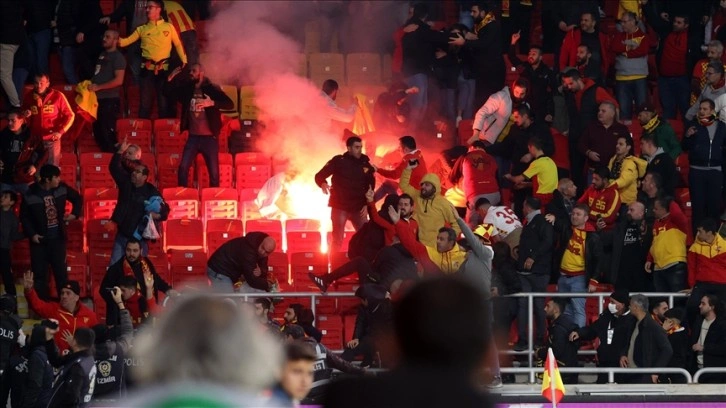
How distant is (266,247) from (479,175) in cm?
305

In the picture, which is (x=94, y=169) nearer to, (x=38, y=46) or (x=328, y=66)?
(x=38, y=46)

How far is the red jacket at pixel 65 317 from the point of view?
48.1ft

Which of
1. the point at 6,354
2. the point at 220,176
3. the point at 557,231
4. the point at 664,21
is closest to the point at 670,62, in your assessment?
the point at 664,21

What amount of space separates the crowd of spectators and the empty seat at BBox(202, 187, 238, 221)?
0.41 m

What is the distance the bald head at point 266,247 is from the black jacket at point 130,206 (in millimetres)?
1710

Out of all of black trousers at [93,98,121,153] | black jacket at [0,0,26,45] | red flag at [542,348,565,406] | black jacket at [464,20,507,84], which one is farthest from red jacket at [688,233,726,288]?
black jacket at [0,0,26,45]

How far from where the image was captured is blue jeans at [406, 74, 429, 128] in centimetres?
1884

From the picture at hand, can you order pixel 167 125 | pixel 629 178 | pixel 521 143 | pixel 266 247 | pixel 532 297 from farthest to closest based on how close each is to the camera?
pixel 167 125 → pixel 521 143 → pixel 629 178 → pixel 266 247 → pixel 532 297

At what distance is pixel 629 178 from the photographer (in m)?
16.5

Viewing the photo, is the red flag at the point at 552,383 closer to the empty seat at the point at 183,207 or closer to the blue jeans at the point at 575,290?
the blue jeans at the point at 575,290

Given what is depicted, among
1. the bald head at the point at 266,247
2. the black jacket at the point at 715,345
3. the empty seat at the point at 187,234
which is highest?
the empty seat at the point at 187,234

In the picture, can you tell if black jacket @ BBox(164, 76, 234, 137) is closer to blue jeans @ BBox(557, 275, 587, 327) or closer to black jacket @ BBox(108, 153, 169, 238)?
black jacket @ BBox(108, 153, 169, 238)

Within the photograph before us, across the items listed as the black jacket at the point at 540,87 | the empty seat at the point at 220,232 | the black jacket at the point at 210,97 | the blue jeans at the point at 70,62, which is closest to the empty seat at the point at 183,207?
the empty seat at the point at 220,232

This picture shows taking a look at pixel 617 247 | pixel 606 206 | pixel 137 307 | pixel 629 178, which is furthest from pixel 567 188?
pixel 137 307
